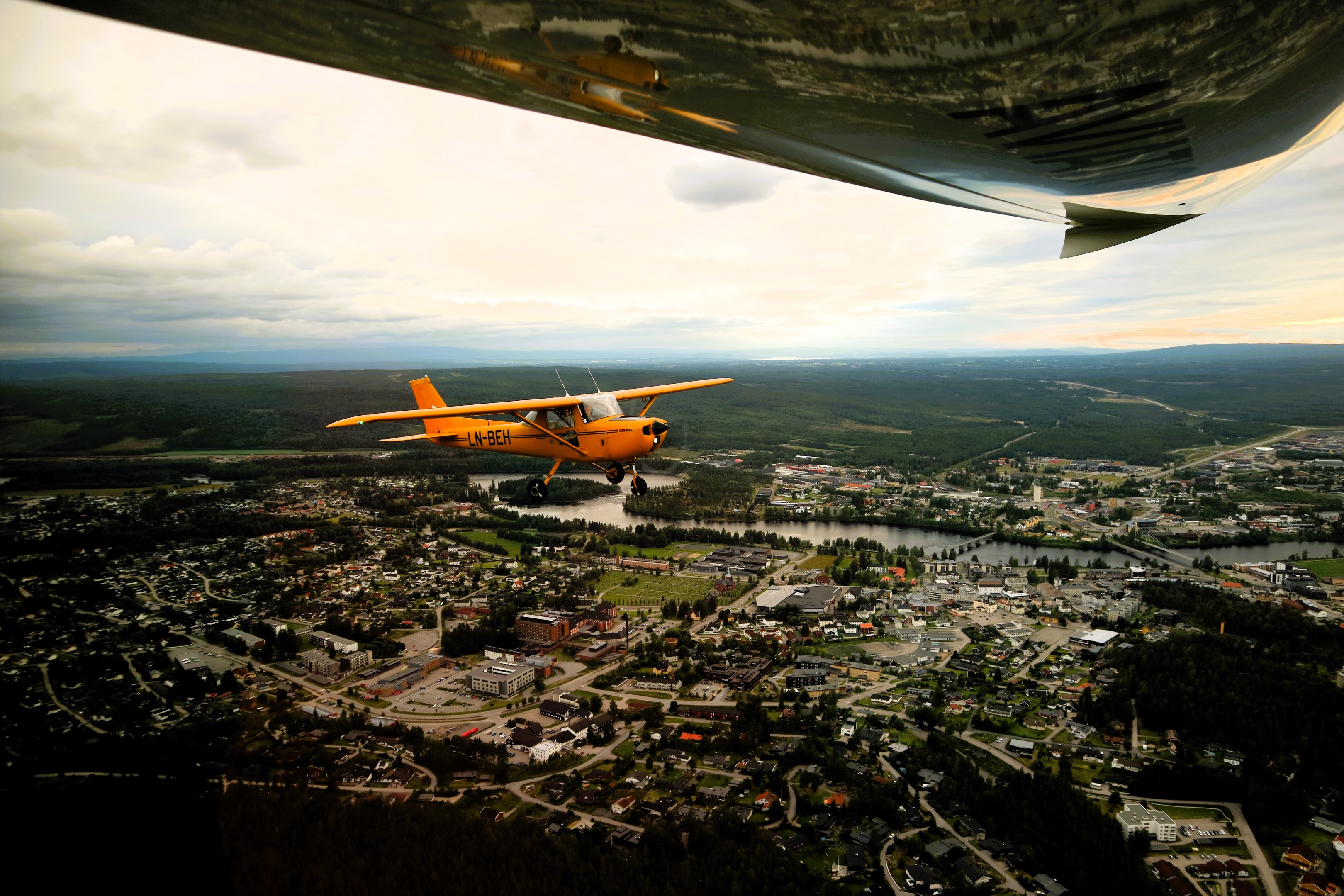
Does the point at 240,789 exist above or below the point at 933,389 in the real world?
below

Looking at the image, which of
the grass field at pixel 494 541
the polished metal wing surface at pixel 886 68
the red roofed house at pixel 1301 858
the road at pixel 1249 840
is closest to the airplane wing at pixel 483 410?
the polished metal wing surface at pixel 886 68

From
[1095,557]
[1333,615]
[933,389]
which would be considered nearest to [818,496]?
[1095,557]

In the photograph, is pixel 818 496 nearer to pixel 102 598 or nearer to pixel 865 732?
pixel 865 732

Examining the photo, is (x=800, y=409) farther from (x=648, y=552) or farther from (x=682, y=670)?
(x=682, y=670)

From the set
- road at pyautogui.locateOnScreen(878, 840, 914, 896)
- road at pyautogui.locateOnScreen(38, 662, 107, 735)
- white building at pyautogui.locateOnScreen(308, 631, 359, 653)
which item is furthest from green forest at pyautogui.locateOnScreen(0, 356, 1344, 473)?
road at pyautogui.locateOnScreen(878, 840, 914, 896)

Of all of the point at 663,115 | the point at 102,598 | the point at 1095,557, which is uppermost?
the point at 663,115

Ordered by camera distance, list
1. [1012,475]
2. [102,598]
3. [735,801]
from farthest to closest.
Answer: [1012,475]
[102,598]
[735,801]

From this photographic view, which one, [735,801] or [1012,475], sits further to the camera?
[1012,475]
